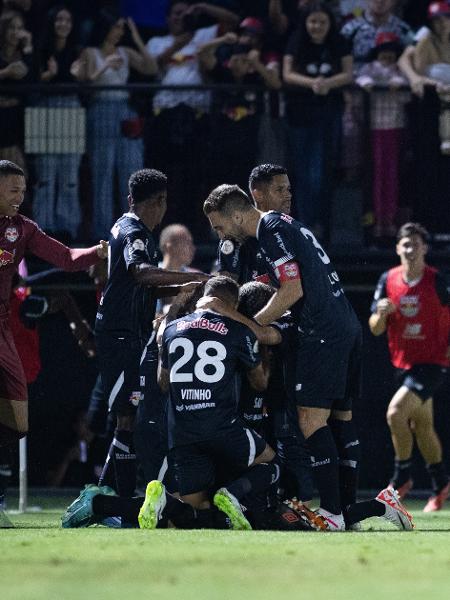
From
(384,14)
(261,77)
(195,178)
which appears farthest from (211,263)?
(384,14)

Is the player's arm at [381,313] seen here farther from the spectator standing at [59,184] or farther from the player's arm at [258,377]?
the player's arm at [258,377]

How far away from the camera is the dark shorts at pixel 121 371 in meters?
10.5

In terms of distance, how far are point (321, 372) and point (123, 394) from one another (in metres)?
1.45

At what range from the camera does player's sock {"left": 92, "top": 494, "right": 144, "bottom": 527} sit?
380 inches

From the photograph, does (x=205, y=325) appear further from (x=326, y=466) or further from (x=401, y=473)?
(x=401, y=473)

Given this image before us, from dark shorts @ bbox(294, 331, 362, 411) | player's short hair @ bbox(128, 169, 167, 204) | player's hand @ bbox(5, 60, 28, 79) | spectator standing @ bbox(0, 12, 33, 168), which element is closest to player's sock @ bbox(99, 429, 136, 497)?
dark shorts @ bbox(294, 331, 362, 411)

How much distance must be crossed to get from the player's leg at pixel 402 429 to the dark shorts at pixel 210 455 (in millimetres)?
4294

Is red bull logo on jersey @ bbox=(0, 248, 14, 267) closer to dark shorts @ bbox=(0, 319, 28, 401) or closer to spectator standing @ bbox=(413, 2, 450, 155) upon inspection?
dark shorts @ bbox=(0, 319, 28, 401)

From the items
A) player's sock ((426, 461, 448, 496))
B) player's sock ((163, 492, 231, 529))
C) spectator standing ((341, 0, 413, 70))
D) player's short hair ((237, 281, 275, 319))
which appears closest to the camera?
player's sock ((163, 492, 231, 529))

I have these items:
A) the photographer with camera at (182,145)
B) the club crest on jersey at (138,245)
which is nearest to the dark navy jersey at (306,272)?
the club crest on jersey at (138,245)

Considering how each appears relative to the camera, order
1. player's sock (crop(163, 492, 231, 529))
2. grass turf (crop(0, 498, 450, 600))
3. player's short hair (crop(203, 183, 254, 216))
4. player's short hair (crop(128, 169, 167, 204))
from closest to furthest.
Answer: grass turf (crop(0, 498, 450, 600))
player's sock (crop(163, 492, 231, 529))
player's short hair (crop(203, 183, 254, 216))
player's short hair (crop(128, 169, 167, 204))

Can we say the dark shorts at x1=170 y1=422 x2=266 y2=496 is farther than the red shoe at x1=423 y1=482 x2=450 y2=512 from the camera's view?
No

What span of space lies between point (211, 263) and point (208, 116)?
1454mm

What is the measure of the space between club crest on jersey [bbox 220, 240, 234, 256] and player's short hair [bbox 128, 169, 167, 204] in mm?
686
